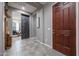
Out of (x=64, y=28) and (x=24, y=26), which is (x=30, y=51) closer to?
(x=64, y=28)

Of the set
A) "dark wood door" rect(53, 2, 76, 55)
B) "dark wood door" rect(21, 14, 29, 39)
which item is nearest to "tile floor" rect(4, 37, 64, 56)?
"dark wood door" rect(53, 2, 76, 55)

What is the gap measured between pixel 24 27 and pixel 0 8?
7.63 m

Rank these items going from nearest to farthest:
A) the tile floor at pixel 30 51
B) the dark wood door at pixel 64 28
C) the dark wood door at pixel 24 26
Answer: the dark wood door at pixel 64 28, the tile floor at pixel 30 51, the dark wood door at pixel 24 26

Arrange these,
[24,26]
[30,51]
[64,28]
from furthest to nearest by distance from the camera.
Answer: [24,26] → [30,51] → [64,28]

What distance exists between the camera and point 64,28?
394cm

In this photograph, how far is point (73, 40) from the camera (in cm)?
331

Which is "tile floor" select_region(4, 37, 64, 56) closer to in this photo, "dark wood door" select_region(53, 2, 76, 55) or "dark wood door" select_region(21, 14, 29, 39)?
"dark wood door" select_region(53, 2, 76, 55)

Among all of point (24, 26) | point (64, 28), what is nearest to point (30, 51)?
point (64, 28)

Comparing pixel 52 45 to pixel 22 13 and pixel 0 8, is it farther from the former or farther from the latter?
pixel 22 13

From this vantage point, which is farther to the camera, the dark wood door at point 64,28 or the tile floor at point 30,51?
the tile floor at point 30,51

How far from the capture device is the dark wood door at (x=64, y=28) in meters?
3.37

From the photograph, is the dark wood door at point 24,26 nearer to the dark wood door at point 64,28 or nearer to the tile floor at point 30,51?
the tile floor at point 30,51

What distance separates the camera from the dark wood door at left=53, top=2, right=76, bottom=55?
3.37m

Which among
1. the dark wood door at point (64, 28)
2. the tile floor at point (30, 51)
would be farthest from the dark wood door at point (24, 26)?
the dark wood door at point (64, 28)
